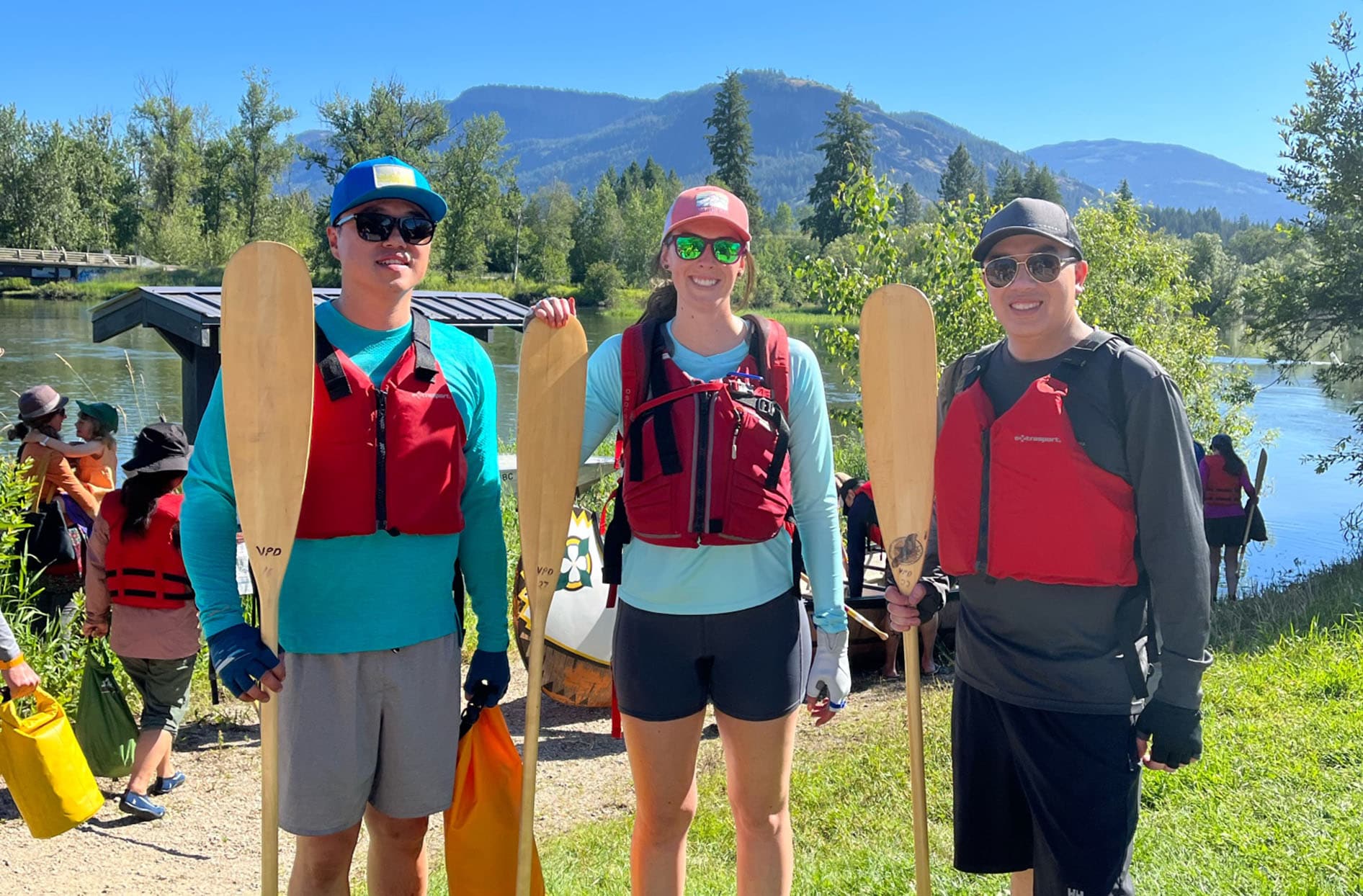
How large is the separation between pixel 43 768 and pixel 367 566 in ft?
6.34

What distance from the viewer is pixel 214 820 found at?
437 centimetres

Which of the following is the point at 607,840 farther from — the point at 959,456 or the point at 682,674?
the point at 959,456

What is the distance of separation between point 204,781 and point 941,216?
355 inches

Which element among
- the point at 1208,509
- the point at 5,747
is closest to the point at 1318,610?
the point at 1208,509

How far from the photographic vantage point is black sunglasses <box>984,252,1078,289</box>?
225cm

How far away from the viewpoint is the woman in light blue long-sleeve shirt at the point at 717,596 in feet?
7.50

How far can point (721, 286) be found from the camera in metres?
2.40

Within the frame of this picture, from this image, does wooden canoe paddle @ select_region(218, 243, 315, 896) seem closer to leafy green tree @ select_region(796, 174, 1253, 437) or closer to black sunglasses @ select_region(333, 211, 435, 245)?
black sunglasses @ select_region(333, 211, 435, 245)

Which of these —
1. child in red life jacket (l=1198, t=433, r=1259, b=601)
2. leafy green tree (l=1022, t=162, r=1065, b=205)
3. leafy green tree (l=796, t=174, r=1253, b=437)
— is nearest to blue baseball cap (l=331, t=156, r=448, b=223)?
leafy green tree (l=796, t=174, r=1253, b=437)

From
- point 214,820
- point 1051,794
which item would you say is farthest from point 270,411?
point 214,820


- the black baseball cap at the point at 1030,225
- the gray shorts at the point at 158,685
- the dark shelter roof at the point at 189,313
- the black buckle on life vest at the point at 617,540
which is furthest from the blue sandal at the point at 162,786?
the black baseball cap at the point at 1030,225

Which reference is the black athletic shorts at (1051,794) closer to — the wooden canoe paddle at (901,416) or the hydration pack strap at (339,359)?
the wooden canoe paddle at (901,416)

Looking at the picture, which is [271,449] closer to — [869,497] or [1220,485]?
[869,497]

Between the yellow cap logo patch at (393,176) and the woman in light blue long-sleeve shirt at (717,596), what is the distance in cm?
44
